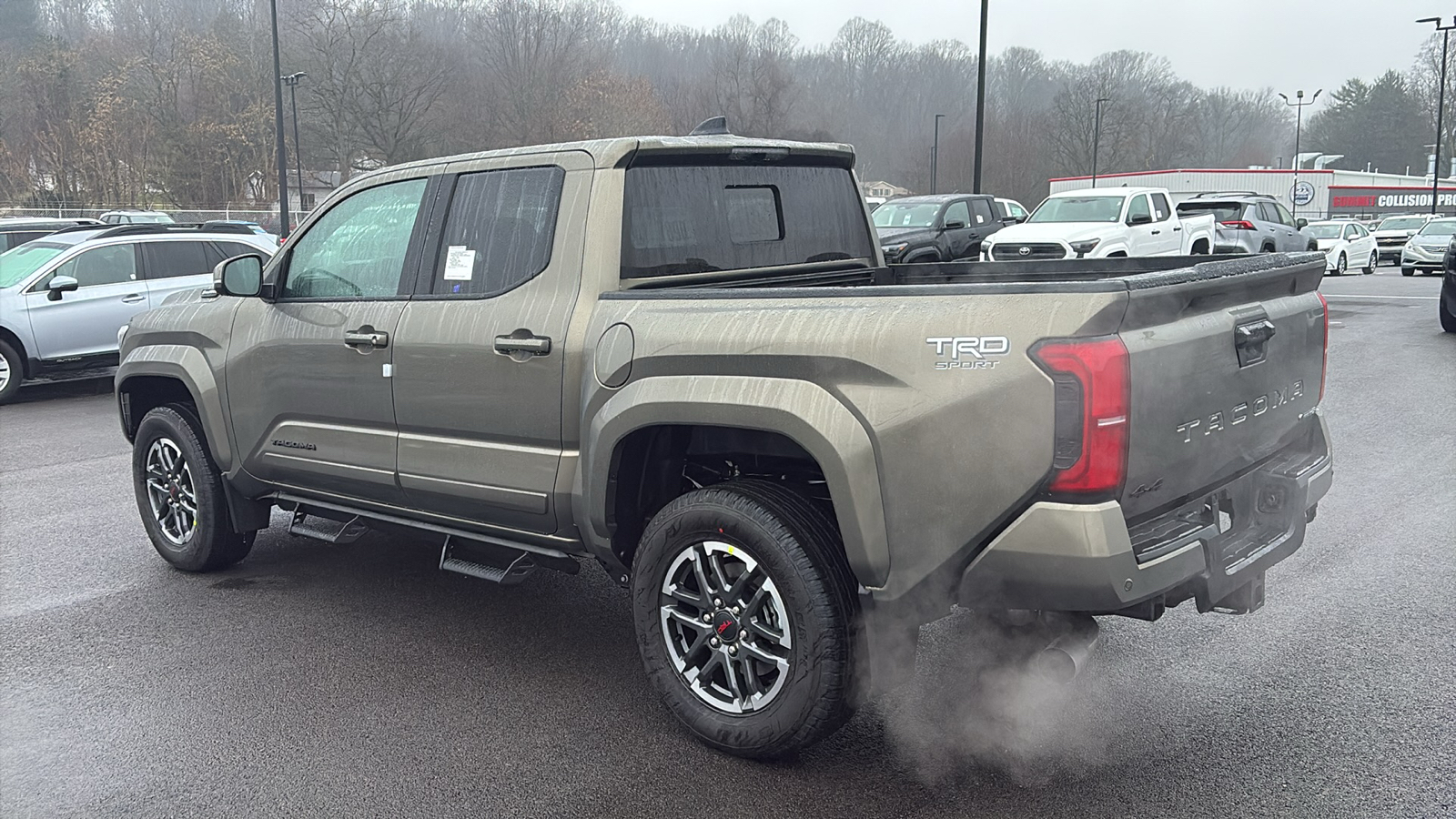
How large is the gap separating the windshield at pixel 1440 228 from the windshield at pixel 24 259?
29.8m

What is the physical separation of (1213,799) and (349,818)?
2455 millimetres

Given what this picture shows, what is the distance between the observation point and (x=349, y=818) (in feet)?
10.5

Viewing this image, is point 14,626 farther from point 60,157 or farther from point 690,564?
point 60,157

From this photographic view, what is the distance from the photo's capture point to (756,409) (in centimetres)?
332

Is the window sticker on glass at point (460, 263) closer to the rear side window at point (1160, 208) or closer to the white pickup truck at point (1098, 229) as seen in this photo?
the white pickup truck at point (1098, 229)

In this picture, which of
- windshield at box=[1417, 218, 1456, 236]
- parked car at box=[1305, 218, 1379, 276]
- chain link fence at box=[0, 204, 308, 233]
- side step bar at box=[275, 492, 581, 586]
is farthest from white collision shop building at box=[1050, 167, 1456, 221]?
side step bar at box=[275, 492, 581, 586]

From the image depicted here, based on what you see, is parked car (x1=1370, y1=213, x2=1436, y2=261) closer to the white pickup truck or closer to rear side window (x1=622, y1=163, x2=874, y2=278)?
the white pickup truck

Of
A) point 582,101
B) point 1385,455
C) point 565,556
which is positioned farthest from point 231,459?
point 582,101

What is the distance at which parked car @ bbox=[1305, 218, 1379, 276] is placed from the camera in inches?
1142

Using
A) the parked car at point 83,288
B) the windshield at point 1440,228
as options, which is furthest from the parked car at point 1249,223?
the parked car at point 83,288

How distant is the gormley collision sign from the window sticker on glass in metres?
72.5

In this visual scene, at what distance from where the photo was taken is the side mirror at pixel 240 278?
4961mm

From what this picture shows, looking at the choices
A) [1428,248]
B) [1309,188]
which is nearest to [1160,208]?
[1428,248]

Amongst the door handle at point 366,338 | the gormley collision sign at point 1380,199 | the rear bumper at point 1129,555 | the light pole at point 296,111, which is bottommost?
the rear bumper at point 1129,555
